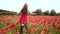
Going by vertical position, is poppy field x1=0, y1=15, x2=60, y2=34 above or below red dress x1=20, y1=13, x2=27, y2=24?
below

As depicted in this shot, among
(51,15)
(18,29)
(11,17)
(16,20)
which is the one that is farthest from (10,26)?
(51,15)

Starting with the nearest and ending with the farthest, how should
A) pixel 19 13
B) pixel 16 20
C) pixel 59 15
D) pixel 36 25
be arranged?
pixel 19 13, pixel 36 25, pixel 16 20, pixel 59 15

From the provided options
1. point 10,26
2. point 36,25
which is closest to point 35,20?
point 36,25

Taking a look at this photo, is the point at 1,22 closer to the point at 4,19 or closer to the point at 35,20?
the point at 4,19

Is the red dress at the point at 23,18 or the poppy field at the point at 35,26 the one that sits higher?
the red dress at the point at 23,18

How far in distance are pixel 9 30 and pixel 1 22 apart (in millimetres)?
577

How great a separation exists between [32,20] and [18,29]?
46 centimetres

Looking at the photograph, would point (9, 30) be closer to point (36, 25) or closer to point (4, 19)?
point (36, 25)

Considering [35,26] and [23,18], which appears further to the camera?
[35,26]

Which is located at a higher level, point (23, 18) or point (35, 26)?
point (23, 18)

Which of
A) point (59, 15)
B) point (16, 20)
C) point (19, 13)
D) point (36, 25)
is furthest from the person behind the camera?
point (59, 15)

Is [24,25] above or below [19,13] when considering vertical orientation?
below

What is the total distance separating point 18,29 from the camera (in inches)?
107

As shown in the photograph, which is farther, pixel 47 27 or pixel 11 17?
pixel 11 17
